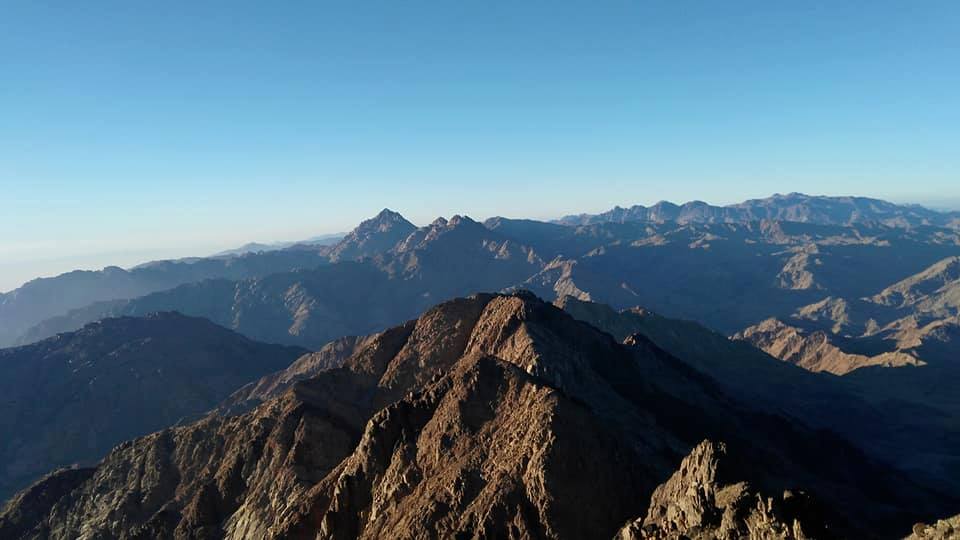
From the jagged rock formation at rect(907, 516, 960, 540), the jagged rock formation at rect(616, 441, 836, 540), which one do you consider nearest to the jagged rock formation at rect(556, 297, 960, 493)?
the jagged rock formation at rect(616, 441, 836, 540)

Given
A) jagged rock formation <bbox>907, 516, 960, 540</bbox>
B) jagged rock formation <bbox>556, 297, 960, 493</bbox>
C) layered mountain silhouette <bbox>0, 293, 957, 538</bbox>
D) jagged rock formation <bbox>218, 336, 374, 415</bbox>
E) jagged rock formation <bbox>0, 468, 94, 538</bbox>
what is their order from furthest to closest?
jagged rock formation <bbox>218, 336, 374, 415</bbox> → jagged rock formation <bbox>556, 297, 960, 493</bbox> → jagged rock formation <bbox>0, 468, 94, 538</bbox> → layered mountain silhouette <bbox>0, 293, 957, 538</bbox> → jagged rock formation <bbox>907, 516, 960, 540</bbox>

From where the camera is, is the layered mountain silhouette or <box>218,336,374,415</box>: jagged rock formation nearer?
the layered mountain silhouette

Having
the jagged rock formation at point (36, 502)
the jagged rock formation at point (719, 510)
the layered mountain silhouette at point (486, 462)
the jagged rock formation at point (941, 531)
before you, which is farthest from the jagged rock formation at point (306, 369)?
the jagged rock formation at point (941, 531)

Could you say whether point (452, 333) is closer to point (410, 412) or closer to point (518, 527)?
point (410, 412)

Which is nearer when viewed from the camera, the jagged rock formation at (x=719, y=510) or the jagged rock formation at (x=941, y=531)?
the jagged rock formation at (x=941, y=531)

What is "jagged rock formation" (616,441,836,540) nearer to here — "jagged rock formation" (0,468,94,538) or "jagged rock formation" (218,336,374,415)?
"jagged rock formation" (0,468,94,538)

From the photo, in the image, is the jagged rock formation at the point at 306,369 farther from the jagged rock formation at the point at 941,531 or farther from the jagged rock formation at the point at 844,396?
the jagged rock formation at the point at 941,531

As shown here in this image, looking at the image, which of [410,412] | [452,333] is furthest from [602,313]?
[410,412]
